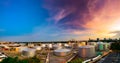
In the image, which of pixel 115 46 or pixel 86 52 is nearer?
pixel 86 52

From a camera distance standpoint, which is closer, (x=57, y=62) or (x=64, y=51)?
(x=57, y=62)

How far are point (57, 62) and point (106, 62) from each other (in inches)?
828

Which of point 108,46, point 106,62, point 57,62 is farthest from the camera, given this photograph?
point 108,46

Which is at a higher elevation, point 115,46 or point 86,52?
point 115,46

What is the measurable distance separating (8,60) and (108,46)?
111m

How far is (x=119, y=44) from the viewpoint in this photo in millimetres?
135625

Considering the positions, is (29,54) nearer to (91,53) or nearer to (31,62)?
(91,53)

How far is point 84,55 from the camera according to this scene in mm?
Answer: 105438

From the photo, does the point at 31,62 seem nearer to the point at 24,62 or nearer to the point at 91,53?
the point at 24,62

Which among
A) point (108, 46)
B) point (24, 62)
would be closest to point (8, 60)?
point (24, 62)

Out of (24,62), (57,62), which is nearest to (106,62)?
(57,62)

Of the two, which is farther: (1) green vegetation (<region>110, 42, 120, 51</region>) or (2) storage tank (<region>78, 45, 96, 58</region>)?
(1) green vegetation (<region>110, 42, 120, 51</region>)

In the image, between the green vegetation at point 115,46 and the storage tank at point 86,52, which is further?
the green vegetation at point 115,46

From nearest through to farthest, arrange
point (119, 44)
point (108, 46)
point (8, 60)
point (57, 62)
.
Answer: point (8, 60) → point (57, 62) → point (119, 44) → point (108, 46)
